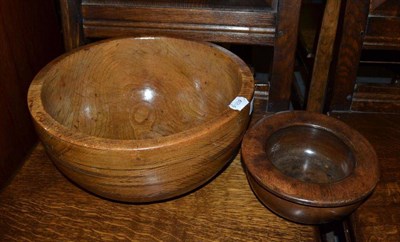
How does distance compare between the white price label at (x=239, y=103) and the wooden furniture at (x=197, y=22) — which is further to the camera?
the wooden furniture at (x=197, y=22)

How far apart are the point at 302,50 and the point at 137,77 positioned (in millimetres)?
647

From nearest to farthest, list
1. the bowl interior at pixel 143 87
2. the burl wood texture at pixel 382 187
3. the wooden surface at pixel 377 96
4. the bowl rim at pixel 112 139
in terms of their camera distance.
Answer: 1. the bowl rim at pixel 112 139
2. the burl wood texture at pixel 382 187
3. the bowl interior at pixel 143 87
4. the wooden surface at pixel 377 96

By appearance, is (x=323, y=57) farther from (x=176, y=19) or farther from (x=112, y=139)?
(x=112, y=139)

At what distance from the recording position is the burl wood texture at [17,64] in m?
0.90

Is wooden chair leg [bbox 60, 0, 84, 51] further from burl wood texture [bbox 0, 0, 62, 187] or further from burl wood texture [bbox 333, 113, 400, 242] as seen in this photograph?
burl wood texture [bbox 333, 113, 400, 242]

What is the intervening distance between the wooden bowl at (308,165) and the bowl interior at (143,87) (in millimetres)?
138

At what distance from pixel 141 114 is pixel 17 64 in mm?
343

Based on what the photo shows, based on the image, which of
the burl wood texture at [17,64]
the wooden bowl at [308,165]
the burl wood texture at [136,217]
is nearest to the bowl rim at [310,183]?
the wooden bowl at [308,165]

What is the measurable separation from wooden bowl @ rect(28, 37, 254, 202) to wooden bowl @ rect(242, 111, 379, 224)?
70 mm

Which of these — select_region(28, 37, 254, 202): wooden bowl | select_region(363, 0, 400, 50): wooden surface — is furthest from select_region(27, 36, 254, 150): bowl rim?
select_region(363, 0, 400, 50): wooden surface

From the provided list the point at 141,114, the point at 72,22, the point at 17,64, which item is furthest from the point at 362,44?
the point at 17,64

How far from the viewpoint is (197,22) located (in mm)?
882

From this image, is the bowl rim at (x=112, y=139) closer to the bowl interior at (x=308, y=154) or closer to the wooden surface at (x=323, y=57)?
the bowl interior at (x=308, y=154)

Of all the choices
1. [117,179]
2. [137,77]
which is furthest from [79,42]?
[117,179]
